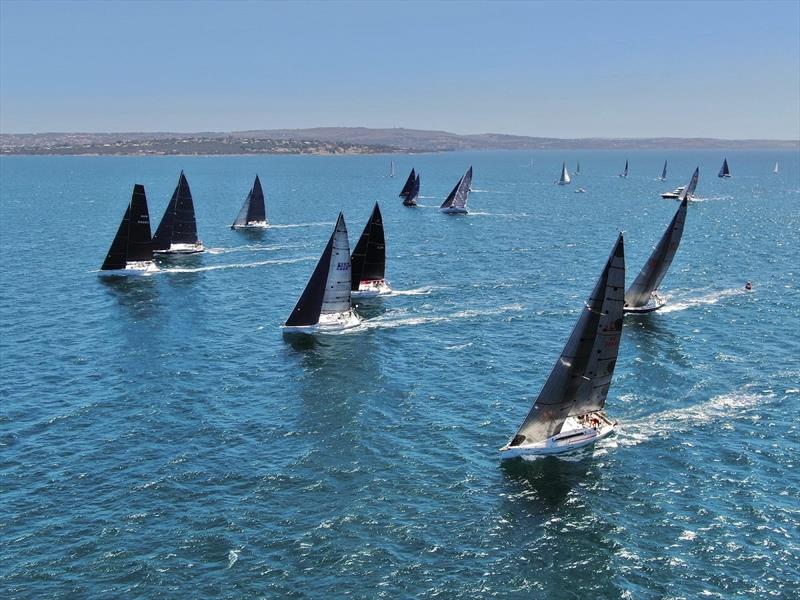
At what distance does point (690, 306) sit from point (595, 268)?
2434 cm

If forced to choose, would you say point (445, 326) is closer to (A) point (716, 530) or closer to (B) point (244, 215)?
(A) point (716, 530)

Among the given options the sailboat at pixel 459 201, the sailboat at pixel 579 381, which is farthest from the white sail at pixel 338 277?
the sailboat at pixel 459 201

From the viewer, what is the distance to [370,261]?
8706 centimetres

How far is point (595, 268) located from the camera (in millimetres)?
106812

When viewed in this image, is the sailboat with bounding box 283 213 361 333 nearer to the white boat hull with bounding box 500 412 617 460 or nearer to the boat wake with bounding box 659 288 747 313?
the white boat hull with bounding box 500 412 617 460

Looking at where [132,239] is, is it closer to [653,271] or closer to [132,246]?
[132,246]

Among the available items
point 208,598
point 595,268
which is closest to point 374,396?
point 208,598

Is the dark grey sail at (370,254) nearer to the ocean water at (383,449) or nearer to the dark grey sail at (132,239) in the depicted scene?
the ocean water at (383,449)

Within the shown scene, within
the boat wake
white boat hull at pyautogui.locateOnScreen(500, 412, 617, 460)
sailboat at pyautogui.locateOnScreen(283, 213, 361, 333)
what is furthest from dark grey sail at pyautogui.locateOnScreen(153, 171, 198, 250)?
white boat hull at pyautogui.locateOnScreen(500, 412, 617, 460)

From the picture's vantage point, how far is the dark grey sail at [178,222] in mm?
113375

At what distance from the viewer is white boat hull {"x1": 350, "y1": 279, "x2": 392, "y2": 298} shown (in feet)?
284

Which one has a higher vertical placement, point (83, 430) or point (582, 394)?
point (582, 394)

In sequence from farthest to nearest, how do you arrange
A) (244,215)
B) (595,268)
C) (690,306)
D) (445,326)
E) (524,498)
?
(244,215)
(595,268)
(690,306)
(445,326)
(524,498)

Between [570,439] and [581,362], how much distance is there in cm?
515
